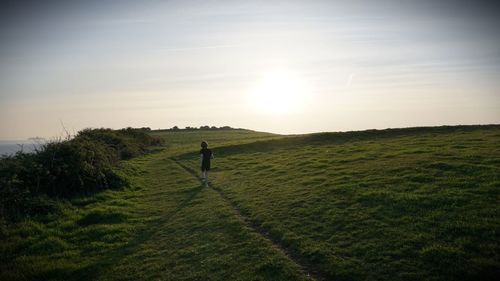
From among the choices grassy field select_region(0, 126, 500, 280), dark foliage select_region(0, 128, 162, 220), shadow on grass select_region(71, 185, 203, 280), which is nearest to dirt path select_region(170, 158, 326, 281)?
grassy field select_region(0, 126, 500, 280)

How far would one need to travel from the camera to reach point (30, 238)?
14492mm

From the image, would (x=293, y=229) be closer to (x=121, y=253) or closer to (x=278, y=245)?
(x=278, y=245)

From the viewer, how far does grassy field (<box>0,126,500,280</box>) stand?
35.4 feet

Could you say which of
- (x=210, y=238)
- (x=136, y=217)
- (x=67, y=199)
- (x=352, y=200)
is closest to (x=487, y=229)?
(x=352, y=200)

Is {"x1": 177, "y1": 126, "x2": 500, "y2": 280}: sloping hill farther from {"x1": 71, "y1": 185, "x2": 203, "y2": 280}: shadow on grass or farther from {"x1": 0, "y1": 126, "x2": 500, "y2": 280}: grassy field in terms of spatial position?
{"x1": 71, "y1": 185, "x2": 203, "y2": 280}: shadow on grass

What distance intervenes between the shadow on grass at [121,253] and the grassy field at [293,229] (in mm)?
62

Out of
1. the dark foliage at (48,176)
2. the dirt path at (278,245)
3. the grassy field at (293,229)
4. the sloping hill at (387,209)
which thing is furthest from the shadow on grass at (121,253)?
the dark foliage at (48,176)

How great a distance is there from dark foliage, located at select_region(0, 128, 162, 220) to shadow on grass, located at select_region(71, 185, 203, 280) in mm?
6372

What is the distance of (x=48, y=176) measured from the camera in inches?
802

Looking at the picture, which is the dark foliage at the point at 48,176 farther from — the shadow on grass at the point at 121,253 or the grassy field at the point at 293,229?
the shadow on grass at the point at 121,253

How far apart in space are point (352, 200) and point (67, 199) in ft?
56.5

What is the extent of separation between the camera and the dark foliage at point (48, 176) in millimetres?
17047

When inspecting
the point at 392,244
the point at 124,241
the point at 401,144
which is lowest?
the point at 124,241

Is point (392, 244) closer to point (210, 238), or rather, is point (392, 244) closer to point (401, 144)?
point (210, 238)
